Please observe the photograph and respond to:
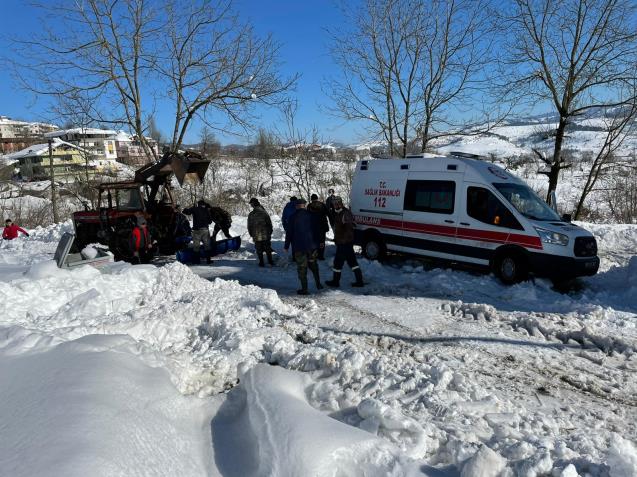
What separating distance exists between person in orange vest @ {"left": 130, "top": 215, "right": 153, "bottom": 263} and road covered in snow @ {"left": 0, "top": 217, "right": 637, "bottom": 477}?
2.68 metres

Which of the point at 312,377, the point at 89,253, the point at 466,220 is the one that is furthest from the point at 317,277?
the point at 89,253

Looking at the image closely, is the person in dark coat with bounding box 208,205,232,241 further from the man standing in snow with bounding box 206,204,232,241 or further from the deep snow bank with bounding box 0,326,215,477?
the deep snow bank with bounding box 0,326,215,477

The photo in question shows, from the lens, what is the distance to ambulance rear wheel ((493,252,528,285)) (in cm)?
837

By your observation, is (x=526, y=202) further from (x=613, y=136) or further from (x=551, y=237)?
(x=613, y=136)

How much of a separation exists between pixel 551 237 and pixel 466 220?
1.66m

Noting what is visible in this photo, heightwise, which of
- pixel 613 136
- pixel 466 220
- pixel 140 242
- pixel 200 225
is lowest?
pixel 140 242

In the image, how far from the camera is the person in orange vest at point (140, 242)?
34.2 ft

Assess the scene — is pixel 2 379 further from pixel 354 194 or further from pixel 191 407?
pixel 354 194

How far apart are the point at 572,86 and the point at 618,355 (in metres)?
12.3

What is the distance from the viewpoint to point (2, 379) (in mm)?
3652

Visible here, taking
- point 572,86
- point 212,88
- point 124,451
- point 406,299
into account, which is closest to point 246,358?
point 124,451

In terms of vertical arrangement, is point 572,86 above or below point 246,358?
above

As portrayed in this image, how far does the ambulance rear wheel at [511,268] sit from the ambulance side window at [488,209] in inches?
23.8

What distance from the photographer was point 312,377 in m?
4.68
